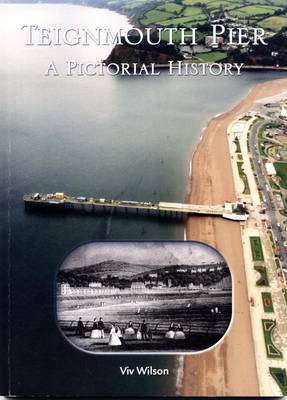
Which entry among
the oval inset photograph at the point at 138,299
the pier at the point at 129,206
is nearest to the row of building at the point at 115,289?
the oval inset photograph at the point at 138,299

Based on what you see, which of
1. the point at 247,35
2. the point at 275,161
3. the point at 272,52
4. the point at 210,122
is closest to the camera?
the point at 247,35

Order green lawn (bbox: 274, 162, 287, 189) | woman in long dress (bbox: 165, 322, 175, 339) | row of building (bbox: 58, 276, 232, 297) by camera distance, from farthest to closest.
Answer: green lawn (bbox: 274, 162, 287, 189), woman in long dress (bbox: 165, 322, 175, 339), row of building (bbox: 58, 276, 232, 297)

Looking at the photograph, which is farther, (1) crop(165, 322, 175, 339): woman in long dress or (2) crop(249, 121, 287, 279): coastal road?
(2) crop(249, 121, 287, 279): coastal road

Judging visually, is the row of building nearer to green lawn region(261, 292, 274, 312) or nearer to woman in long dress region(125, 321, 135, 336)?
woman in long dress region(125, 321, 135, 336)

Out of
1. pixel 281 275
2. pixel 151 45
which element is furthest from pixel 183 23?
pixel 281 275

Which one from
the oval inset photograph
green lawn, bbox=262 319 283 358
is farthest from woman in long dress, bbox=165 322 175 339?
green lawn, bbox=262 319 283 358

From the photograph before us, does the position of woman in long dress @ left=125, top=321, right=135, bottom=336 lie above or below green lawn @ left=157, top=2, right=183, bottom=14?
below

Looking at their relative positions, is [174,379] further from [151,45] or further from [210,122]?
[210,122]

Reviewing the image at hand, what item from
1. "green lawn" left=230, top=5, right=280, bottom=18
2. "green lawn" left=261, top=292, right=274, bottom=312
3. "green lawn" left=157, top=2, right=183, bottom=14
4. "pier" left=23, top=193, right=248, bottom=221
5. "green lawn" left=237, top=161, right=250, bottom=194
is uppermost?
"green lawn" left=230, top=5, right=280, bottom=18
